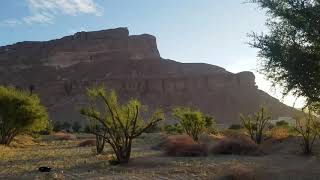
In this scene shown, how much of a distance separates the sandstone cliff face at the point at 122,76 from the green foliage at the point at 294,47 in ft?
298

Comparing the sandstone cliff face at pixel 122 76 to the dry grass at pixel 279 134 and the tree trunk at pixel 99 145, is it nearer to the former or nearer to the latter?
the dry grass at pixel 279 134

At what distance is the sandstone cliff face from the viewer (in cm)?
12506

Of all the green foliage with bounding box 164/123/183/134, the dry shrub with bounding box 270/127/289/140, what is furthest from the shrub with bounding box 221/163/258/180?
the green foliage with bounding box 164/123/183/134

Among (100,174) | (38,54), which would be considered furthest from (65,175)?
(38,54)

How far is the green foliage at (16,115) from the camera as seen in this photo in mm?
32781

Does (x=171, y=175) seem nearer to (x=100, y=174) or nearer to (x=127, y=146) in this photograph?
(x=100, y=174)

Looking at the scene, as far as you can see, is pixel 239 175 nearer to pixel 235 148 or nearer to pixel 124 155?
pixel 124 155

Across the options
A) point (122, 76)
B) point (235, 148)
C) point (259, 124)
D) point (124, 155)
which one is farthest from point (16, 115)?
point (122, 76)

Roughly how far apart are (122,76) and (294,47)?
12485 centimetres

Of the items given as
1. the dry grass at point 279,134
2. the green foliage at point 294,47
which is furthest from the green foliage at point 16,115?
the green foliage at point 294,47

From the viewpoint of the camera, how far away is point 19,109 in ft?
108

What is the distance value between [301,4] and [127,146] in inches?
327

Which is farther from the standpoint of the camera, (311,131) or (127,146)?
(311,131)

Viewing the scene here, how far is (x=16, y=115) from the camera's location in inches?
1287
